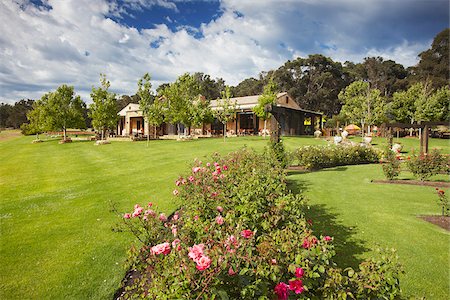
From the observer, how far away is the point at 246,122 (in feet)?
125

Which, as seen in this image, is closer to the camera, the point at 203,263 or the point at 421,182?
the point at 203,263

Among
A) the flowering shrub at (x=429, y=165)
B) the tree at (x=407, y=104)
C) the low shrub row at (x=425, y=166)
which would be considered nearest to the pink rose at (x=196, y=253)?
the low shrub row at (x=425, y=166)

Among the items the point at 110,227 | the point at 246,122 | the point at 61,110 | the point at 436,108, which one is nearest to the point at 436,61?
the point at 436,108

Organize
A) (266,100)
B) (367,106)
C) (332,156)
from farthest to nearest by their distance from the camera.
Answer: (367,106) < (266,100) < (332,156)

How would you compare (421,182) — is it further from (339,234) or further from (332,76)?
(332,76)

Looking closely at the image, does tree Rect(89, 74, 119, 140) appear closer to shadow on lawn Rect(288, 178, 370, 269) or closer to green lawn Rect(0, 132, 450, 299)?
green lawn Rect(0, 132, 450, 299)

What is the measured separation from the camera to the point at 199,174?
5.19m

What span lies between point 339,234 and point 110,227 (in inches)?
214

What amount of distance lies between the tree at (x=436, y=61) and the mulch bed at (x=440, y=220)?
5483 centimetres

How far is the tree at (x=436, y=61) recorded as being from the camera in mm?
48216

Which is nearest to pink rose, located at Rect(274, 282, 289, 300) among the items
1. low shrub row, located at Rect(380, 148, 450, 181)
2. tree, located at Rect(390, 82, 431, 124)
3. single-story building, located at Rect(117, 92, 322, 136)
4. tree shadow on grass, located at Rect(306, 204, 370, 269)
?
tree shadow on grass, located at Rect(306, 204, 370, 269)

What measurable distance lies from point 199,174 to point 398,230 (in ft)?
15.8

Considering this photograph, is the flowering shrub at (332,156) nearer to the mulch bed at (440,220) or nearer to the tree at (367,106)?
the mulch bed at (440,220)

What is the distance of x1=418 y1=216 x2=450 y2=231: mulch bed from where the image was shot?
602 cm
